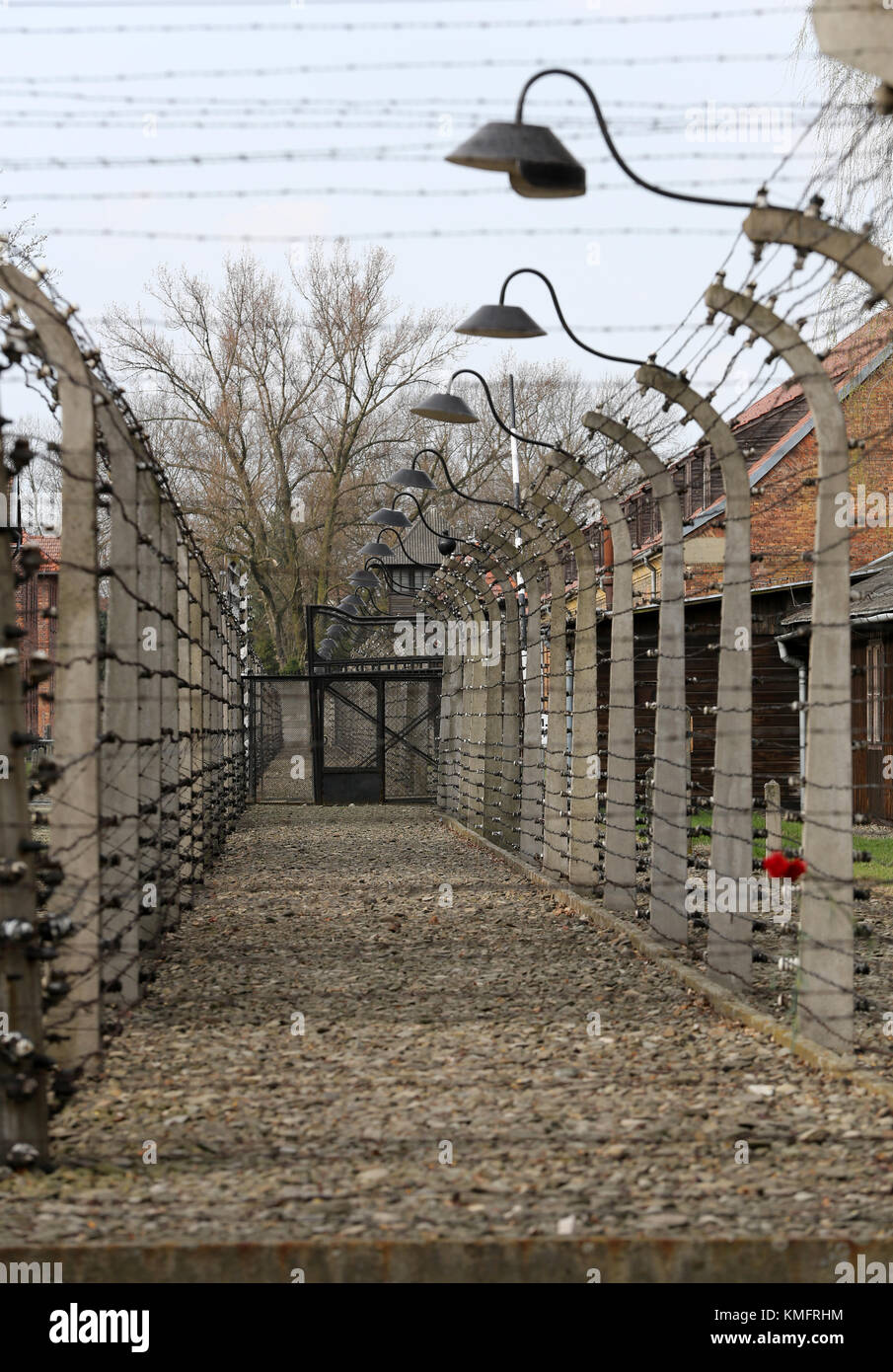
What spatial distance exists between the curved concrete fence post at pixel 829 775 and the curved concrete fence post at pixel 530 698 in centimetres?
749

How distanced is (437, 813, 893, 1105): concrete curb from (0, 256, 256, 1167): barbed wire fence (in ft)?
9.26

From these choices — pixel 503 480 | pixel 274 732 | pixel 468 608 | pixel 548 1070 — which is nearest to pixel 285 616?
pixel 274 732

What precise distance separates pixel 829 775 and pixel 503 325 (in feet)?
15.0

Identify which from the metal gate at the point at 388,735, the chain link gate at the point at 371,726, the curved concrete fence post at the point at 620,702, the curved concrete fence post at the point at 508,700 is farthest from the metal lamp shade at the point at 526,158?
the metal gate at the point at 388,735

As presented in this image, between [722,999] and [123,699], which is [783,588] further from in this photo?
[123,699]

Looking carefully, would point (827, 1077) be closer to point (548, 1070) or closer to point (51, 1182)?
point (548, 1070)

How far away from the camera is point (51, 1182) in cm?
547

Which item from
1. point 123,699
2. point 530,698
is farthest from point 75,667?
point 530,698

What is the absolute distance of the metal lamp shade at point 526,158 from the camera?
7.16m

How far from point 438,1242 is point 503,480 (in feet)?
160

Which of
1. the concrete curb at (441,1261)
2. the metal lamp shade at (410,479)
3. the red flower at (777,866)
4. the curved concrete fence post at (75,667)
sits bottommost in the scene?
the concrete curb at (441,1261)

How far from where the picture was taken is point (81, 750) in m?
6.78

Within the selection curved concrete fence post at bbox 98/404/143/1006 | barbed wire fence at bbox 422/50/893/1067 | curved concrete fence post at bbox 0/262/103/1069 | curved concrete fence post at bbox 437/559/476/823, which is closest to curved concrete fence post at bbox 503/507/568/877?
barbed wire fence at bbox 422/50/893/1067

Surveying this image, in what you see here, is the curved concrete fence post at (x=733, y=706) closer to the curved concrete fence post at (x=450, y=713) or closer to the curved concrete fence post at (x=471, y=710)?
the curved concrete fence post at (x=471, y=710)
